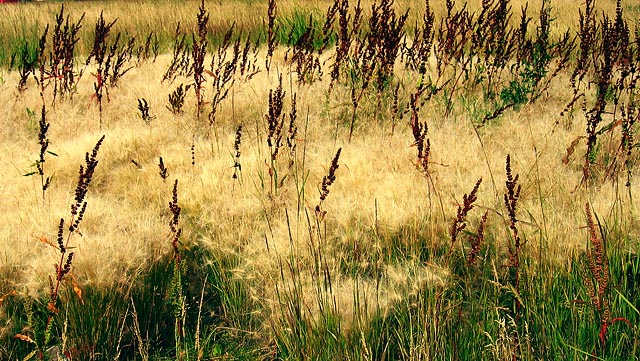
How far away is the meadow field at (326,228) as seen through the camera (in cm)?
203

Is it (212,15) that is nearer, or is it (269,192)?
(269,192)

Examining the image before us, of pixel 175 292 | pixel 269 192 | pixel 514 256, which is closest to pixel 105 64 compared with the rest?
pixel 269 192

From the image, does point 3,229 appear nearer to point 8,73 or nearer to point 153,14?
point 8,73

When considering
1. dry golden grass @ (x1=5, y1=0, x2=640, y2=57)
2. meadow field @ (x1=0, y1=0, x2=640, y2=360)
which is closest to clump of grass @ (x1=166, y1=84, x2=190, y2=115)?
meadow field @ (x1=0, y1=0, x2=640, y2=360)

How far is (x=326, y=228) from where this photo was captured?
111 inches

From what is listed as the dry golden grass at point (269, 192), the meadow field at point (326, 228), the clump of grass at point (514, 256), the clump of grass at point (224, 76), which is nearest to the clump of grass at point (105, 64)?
the meadow field at point (326, 228)

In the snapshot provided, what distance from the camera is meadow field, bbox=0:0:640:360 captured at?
203 centimetres

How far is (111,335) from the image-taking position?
7.69 ft

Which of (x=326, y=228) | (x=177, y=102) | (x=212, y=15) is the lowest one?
(x=326, y=228)

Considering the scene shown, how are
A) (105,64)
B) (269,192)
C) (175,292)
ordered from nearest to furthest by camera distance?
(175,292) < (269,192) < (105,64)

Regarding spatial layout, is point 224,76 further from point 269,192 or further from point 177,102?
point 269,192

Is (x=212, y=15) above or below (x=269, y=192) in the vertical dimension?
above

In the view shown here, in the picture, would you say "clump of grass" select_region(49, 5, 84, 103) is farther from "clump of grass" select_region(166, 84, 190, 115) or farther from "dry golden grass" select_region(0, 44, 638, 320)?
"clump of grass" select_region(166, 84, 190, 115)

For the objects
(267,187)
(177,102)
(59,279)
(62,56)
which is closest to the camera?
(59,279)
